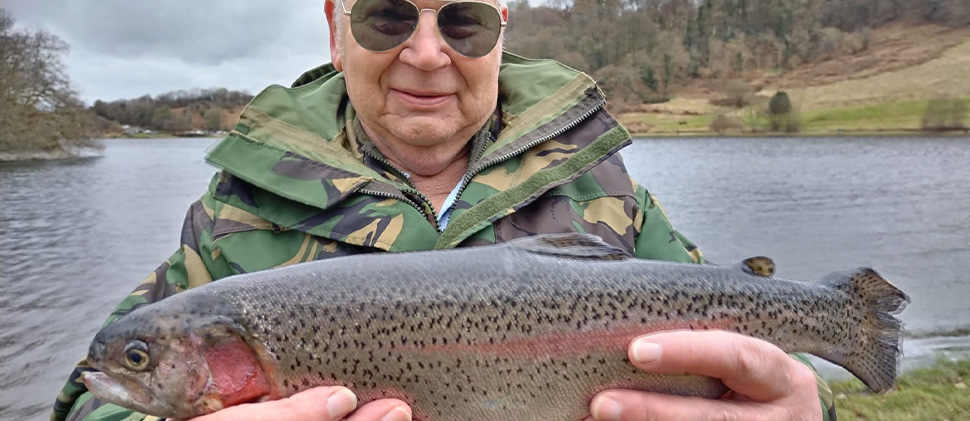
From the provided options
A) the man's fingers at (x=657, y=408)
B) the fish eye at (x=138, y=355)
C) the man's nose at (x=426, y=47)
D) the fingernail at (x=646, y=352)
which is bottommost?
the man's fingers at (x=657, y=408)

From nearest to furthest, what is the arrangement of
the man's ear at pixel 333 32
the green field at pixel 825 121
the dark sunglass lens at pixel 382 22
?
the dark sunglass lens at pixel 382 22, the man's ear at pixel 333 32, the green field at pixel 825 121

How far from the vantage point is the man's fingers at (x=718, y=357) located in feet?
6.93

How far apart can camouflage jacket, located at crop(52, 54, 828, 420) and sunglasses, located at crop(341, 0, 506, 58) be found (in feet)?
1.74

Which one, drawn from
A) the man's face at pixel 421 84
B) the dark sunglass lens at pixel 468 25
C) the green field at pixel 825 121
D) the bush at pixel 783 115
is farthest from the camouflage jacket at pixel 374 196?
the bush at pixel 783 115

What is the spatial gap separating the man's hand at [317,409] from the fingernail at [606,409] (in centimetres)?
65

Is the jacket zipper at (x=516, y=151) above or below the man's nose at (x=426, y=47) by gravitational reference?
below

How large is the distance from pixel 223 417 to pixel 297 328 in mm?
350

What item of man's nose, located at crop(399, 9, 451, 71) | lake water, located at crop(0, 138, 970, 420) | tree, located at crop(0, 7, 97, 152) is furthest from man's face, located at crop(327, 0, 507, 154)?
tree, located at crop(0, 7, 97, 152)

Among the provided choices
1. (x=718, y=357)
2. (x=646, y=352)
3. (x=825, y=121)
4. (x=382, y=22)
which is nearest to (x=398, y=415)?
(x=646, y=352)

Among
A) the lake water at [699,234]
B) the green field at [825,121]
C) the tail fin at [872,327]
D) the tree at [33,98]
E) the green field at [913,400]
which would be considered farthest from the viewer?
the green field at [825,121]

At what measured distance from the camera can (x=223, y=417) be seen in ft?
6.38

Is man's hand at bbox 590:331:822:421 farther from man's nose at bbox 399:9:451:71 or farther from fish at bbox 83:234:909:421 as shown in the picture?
man's nose at bbox 399:9:451:71

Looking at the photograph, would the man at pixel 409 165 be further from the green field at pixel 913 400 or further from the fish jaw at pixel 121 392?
the green field at pixel 913 400

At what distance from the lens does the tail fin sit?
258cm
